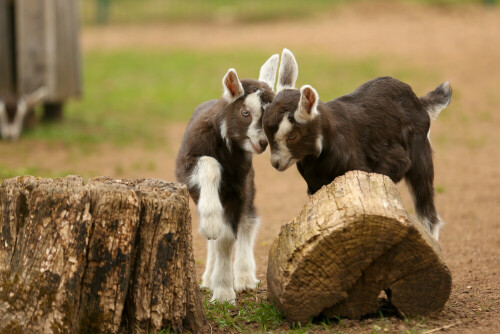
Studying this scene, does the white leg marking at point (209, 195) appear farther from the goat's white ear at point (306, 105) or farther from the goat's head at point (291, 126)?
the goat's white ear at point (306, 105)

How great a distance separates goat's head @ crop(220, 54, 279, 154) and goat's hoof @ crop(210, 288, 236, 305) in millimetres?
1166

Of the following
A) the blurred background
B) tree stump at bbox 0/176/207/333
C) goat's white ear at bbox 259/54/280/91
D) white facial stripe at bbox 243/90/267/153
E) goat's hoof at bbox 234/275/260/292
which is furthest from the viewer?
the blurred background

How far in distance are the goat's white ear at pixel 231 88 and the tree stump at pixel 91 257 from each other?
1075mm

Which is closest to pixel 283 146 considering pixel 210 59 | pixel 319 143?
pixel 319 143

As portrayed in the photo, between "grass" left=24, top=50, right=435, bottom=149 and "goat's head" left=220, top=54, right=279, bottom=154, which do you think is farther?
"grass" left=24, top=50, right=435, bottom=149

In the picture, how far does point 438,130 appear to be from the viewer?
15.0m

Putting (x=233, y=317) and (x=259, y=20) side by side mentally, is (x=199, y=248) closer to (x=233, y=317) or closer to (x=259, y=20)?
(x=233, y=317)

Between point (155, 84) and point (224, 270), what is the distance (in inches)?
575

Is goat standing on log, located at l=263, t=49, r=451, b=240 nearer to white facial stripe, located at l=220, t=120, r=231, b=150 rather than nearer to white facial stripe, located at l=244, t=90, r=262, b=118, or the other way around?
white facial stripe, located at l=244, t=90, r=262, b=118

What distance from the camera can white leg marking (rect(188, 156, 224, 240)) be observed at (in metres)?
5.30

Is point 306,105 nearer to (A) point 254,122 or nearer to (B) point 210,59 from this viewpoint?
(A) point 254,122

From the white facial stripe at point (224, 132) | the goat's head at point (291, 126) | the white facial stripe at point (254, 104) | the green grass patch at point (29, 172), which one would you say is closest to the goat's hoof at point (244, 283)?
the white facial stripe at point (224, 132)

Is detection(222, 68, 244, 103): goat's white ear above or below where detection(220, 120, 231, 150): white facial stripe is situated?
above

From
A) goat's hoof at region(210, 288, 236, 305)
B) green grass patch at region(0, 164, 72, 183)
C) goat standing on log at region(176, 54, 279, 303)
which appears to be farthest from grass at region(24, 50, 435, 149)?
goat's hoof at region(210, 288, 236, 305)
